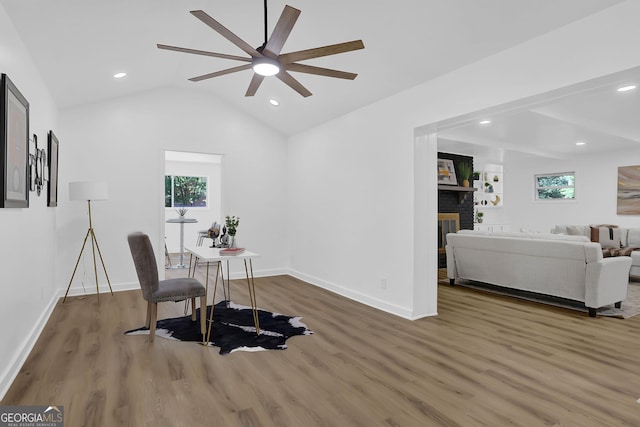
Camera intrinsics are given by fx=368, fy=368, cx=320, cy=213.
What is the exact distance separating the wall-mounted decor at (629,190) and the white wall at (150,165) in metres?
7.28

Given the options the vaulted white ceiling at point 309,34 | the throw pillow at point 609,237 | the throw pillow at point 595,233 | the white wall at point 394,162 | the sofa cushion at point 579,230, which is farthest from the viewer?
the sofa cushion at point 579,230

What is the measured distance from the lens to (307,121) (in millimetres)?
5820

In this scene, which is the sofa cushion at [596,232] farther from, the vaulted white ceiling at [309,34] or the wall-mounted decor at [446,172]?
the vaulted white ceiling at [309,34]

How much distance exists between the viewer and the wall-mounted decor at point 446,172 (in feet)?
24.6

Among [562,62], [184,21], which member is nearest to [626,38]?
[562,62]

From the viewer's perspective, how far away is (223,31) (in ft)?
7.22

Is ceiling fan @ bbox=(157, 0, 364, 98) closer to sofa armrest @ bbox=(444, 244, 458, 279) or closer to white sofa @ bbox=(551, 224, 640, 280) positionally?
sofa armrest @ bbox=(444, 244, 458, 279)

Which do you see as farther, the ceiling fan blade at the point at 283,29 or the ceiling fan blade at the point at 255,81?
the ceiling fan blade at the point at 255,81

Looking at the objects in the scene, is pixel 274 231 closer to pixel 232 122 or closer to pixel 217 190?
pixel 232 122

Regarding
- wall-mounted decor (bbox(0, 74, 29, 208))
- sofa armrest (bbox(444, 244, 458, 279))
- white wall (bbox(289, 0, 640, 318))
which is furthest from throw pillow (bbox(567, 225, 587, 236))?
wall-mounted decor (bbox(0, 74, 29, 208))

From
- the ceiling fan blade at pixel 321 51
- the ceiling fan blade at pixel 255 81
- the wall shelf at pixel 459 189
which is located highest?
the ceiling fan blade at pixel 255 81

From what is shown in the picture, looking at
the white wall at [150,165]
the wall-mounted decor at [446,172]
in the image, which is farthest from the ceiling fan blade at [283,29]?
the wall-mounted decor at [446,172]

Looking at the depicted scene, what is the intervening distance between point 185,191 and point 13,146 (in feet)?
23.5

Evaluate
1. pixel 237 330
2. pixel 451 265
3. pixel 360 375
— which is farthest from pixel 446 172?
pixel 360 375
